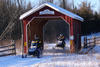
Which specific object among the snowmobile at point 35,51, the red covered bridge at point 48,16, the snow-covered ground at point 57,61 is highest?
the red covered bridge at point 48,16

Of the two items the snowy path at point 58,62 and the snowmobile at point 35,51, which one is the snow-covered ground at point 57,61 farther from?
the snowmobile at point 35,51

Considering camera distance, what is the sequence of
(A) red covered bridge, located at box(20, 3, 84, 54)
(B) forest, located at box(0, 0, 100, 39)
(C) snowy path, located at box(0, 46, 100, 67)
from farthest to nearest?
(B) forest, located at box(0, 0, 100, 39), (A) red covered bridge, located at box(20, 3, 84, 54), (C) snowy path, located at box(0, 46, 100, 67)

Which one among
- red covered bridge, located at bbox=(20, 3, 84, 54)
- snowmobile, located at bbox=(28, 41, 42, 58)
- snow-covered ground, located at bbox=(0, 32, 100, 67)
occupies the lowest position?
snow-covered ground, located at bbox=(0, 32, 100, 67)

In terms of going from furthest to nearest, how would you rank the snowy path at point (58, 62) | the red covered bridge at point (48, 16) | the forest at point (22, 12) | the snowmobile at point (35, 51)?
the forest at point (22, 12) < the red covered bridge at point (48, 16) < the snowmobile at point (35, 51) < the snowy path at point (58, 62)

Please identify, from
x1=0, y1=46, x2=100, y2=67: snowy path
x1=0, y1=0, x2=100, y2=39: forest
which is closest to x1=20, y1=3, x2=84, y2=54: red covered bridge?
x1=0, y1=46, x2=100, y2=67: snowy path

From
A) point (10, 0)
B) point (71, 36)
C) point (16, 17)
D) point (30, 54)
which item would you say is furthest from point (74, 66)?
point (10, 0)

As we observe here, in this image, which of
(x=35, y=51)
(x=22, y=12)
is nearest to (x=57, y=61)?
(x=35, y=51)

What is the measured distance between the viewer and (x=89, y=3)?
4153 centimetres

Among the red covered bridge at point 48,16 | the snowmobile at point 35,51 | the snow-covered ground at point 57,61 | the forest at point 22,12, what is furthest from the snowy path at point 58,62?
the forest at point 22,12

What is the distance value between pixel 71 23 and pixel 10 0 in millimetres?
26771

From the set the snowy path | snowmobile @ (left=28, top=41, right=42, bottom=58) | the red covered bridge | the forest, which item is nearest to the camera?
the snowy path

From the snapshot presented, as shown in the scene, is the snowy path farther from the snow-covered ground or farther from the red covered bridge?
the red covered bridge

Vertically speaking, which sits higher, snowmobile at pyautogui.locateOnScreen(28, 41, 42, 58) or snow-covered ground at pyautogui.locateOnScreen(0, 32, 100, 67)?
snowmobile at pyautogui.locateOnScreen(28, 41, 42, 58)

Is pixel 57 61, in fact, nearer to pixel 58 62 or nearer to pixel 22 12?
pixel 58 62
